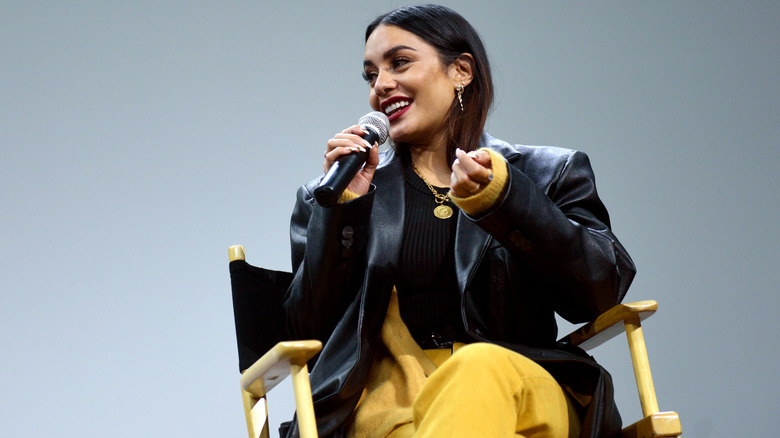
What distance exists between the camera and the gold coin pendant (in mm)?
1761

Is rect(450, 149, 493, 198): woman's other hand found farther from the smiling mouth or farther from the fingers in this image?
the smiling mouth

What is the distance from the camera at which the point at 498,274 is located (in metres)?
1.66

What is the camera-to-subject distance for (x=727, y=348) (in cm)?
237

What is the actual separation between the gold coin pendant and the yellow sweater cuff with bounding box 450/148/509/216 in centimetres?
28

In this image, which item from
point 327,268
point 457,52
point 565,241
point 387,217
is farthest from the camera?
point 457,52

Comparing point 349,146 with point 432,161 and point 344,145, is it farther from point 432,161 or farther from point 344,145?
point 432,161

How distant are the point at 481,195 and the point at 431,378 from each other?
35cm

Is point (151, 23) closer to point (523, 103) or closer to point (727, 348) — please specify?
point (523, 103)

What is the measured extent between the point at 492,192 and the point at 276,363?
0.42 m

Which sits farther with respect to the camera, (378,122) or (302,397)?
(378,122)

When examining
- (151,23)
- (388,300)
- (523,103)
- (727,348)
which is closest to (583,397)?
(388,300)

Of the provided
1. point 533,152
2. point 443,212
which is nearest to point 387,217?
point 443,212

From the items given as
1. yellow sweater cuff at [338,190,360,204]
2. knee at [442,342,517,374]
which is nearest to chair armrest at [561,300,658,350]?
knee at [442,342,517,374]

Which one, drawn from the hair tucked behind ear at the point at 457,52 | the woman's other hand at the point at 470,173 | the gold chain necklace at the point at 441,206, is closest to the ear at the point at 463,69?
the hair tucked behind ear at the point at 457,52
